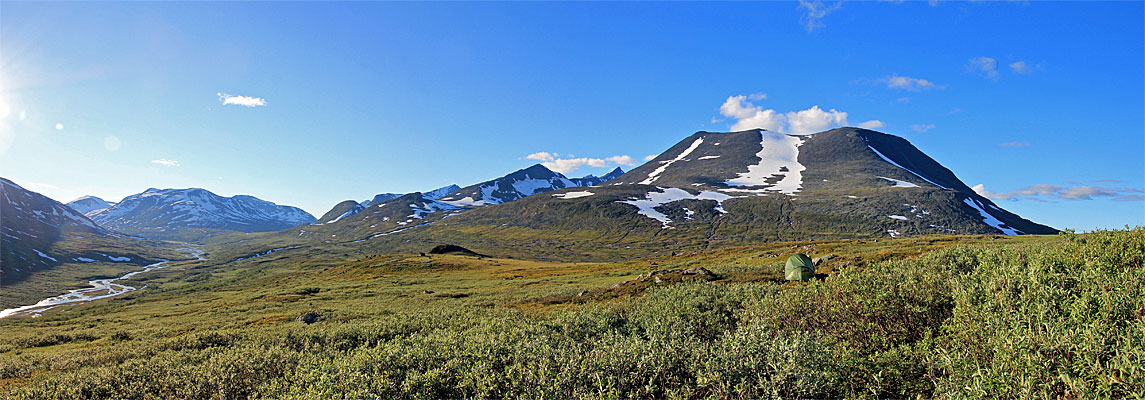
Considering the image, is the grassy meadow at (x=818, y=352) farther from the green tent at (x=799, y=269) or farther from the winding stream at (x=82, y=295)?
the winding stream at (x=82, y=295)

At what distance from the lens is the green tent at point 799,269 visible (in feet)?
104

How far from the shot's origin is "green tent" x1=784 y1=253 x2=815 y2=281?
31587 millimetres

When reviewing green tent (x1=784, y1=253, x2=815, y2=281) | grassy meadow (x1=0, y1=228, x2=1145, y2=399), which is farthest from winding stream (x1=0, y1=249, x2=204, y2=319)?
green tent (x1=784, y1=253, x2=815, y2=281)

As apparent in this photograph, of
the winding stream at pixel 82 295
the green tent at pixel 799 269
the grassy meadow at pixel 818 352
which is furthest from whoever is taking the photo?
the winding stream at pixel 82 295

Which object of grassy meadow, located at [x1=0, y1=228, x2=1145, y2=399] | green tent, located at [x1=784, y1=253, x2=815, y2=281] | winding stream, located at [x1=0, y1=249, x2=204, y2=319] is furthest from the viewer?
winding stream, located at [x1=0, y1=249, x2=204, y2=319]

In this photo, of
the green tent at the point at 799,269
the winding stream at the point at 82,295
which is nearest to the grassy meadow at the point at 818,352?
the green tent at the point at 799,269

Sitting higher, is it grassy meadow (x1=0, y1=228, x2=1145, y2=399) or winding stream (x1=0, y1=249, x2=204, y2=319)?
grassy meadow (x1=0, y1=228, x2=1145, y2=399)

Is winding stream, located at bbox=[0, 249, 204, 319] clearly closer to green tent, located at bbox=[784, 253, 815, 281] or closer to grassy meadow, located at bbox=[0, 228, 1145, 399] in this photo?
grassy meadow, located at bbox=[0, 228, 1145, 399]

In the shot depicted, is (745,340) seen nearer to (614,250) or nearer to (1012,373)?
(1012,373)

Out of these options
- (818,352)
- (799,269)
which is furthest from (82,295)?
(818,352)

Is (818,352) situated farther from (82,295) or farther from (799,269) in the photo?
(82,295)

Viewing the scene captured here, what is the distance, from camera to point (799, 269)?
32.1m

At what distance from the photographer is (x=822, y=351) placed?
8055 mm

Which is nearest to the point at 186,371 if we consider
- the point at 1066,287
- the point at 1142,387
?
the point at 1142,387
